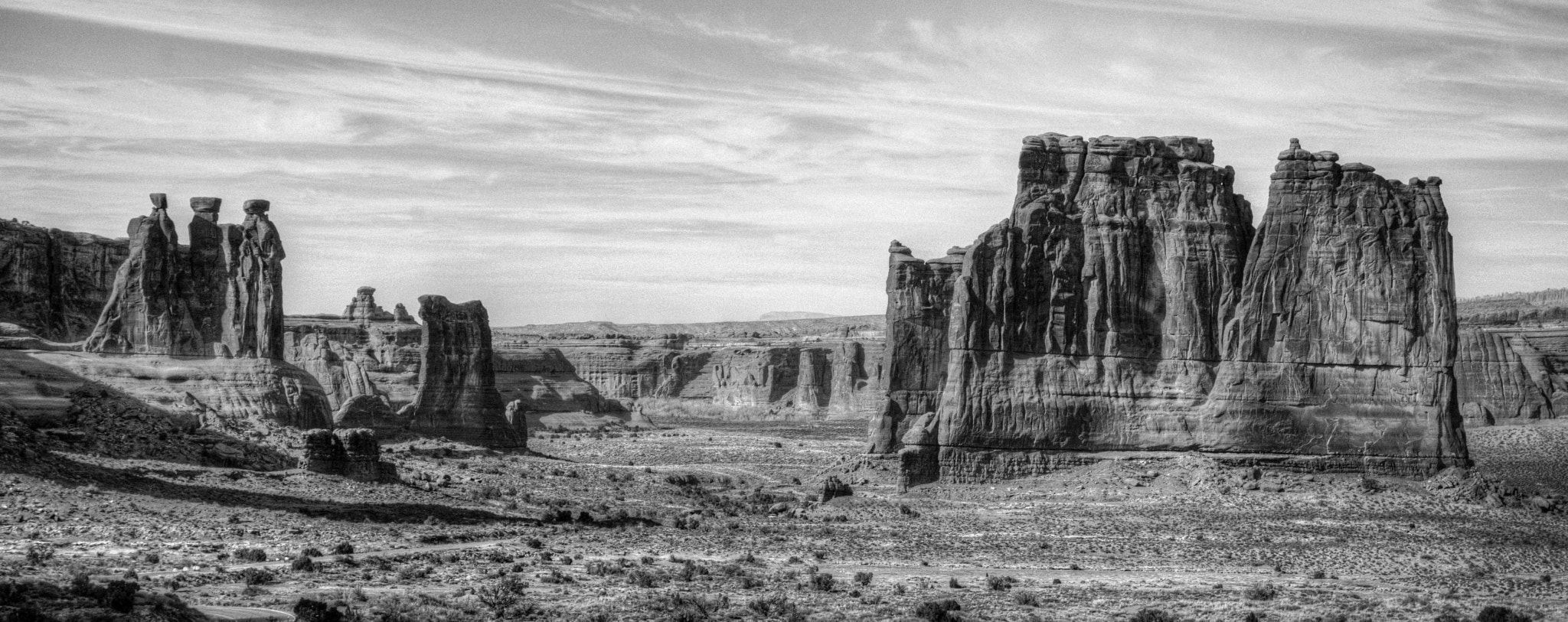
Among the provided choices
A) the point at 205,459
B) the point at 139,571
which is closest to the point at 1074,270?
the point at 205,459

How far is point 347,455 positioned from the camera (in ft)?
176

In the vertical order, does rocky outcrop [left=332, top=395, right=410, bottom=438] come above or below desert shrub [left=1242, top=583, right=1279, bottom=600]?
above

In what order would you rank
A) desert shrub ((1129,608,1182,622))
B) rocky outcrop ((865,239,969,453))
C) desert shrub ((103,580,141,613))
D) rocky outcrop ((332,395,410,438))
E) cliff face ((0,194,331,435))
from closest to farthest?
desert shrub ((103,580,141,613))
desert shrub ((1129,608,1182,622))
cliff face ((0,194,331,435))
rocky outcrop ((865,239,969,453))
rocky outcrop ((332,395,410,438))

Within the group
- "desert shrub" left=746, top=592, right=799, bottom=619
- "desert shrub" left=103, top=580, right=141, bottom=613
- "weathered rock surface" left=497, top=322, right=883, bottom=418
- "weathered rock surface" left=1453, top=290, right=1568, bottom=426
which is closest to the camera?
"desert shrub" left=103, top=580, right=141, bottom=613

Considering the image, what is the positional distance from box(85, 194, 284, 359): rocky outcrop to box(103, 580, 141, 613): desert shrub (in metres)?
40.1

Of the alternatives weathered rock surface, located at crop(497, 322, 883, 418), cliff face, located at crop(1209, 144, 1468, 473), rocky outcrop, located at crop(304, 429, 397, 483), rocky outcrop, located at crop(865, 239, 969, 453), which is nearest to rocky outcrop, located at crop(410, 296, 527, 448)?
rocky outcrop, located at crop(865, 239, 969, 453)

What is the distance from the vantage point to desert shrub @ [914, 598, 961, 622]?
32041 millimetres

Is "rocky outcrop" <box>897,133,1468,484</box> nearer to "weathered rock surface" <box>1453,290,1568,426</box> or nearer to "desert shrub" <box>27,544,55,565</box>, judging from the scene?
"desert shrub" <box>27,544,55,565</box>

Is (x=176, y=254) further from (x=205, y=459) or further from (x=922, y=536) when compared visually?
(x=922, y=536)

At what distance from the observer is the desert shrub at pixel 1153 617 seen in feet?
Result: 105

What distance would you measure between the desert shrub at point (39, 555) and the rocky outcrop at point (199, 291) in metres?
29.2

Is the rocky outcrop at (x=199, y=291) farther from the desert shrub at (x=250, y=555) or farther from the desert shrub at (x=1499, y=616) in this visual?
the desert shrub at (x=1499, y=616)

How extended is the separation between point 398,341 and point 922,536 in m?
72.4

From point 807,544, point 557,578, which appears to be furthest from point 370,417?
point 557,578
